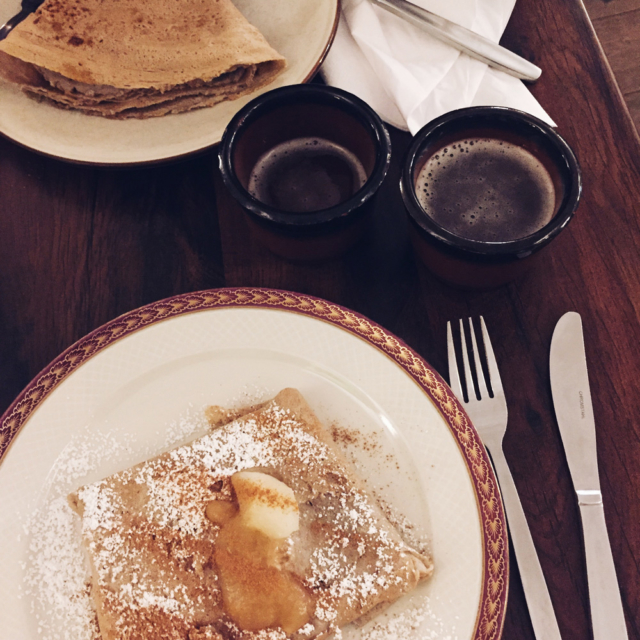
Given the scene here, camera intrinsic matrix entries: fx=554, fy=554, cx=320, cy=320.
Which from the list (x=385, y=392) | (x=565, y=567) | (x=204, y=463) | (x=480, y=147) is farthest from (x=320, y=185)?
(x=565, y=567)

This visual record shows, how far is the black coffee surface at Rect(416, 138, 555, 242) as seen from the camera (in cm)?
95

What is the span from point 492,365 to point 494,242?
246 mm

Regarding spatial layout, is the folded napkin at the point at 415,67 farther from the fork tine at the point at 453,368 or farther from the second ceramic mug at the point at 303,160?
the fork tine at the point at 453,368

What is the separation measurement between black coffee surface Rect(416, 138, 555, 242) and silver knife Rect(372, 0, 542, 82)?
32 cm

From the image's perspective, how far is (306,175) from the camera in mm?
1042

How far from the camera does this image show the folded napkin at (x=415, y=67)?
1.15m

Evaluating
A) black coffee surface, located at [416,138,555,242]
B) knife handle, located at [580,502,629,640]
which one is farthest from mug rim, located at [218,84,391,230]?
knife handle, located at [580,502,629,640]

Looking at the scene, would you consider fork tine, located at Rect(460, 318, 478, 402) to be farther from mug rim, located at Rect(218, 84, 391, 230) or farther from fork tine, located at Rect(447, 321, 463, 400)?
mug rim, located at Rect(218, 84, 391, 230)

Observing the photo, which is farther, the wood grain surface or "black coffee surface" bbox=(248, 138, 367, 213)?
the wood grain surface

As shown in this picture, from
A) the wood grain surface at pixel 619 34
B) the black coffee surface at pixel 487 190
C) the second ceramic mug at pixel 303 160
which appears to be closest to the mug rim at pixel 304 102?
the second ceramic mug at pixel 303 160

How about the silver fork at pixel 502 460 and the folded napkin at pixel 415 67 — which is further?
the folded napkin at pixel 415 67

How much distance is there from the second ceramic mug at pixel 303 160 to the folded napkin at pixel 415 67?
0.22 metres

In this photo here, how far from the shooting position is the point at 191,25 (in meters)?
1.14

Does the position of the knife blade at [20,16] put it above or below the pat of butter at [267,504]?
above
